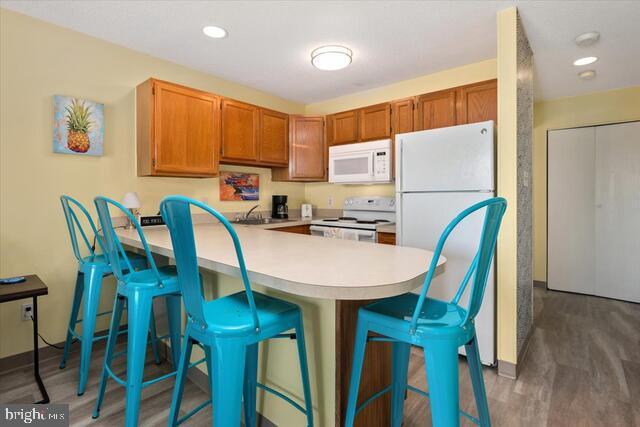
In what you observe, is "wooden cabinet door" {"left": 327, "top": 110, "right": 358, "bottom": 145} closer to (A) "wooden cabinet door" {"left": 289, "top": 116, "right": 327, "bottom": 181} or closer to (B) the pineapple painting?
(A) "wooden cabinet door" {"left": 289, "top": 116, "right": 327, "bottom": 181}

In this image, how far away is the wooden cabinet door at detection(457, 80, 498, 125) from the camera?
2846mm

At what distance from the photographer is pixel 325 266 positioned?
3.72 feet

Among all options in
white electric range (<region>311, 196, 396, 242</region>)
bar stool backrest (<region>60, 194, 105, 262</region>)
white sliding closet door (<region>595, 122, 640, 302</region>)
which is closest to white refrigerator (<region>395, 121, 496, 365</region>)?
white electric range (<region>311, 196, 396, 242</region>)

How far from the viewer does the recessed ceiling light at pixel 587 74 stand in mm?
3242

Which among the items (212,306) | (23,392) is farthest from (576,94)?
(23,392)

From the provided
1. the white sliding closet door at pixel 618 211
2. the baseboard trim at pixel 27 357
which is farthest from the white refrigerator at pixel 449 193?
the baseboard trim at pixel 27 357

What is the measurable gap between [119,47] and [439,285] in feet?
10.8

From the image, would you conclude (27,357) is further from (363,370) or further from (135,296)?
(363,370)

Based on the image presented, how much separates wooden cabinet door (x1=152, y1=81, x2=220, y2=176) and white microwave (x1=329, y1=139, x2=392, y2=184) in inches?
53.8

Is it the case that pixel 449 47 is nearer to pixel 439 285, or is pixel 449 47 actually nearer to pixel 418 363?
pixel 439 285

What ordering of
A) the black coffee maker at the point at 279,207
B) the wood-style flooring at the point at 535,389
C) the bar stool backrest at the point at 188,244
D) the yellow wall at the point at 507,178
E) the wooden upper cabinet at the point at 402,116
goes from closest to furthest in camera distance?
the bar stool backrest at the point at 188,244 < the wood-style flooring at the point at 535,389 < the yellow wall at the point at 507,178 < the wooden upper cabinet at the point at 402,116 < the black coffee maker at the point at 279,207

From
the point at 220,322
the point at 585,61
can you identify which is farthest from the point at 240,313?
the point at 585,61

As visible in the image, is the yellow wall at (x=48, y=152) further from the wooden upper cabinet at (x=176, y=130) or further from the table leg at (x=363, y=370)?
the table leg at (x=363, y=370)

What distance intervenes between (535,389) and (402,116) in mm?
2596
